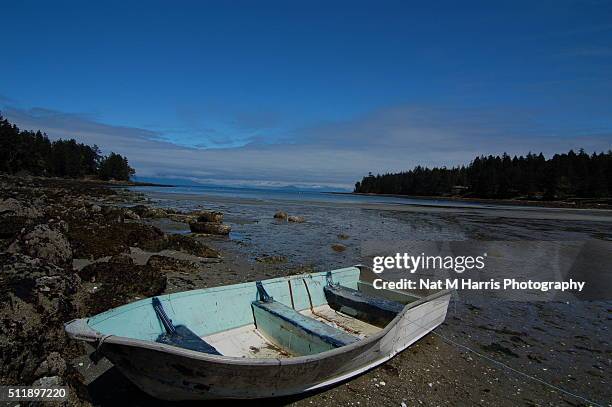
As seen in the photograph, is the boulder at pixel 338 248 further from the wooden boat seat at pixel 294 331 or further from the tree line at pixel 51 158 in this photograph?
the tree line at pixel 51 158

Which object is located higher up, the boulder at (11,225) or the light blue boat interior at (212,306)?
the boulder at (11,225)

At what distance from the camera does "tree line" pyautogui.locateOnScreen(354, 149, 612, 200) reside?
103 metres

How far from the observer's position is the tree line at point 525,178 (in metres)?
103

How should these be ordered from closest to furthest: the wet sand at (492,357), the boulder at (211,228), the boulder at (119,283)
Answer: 1. the wet sand at (492,357)
2. the boulder at (119,283)
3. the boulder at (211,228)

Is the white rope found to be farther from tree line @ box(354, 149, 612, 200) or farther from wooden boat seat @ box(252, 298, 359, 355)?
tree line @ box(354, 149, 612, 200)

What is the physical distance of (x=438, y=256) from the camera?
17.8 metres

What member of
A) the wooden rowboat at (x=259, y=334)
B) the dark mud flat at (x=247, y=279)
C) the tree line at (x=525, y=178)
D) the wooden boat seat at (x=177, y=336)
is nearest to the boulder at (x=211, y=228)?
the dark mud flat at (x=247, y=279)

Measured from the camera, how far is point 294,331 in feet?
19.6

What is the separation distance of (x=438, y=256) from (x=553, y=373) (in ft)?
38.2

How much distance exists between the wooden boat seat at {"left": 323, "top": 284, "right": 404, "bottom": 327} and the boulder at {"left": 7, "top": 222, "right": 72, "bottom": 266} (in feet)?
20.7

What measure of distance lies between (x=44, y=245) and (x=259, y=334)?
570 cm

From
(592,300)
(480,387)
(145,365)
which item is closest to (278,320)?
(145,365)

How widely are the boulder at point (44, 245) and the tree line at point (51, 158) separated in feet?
332

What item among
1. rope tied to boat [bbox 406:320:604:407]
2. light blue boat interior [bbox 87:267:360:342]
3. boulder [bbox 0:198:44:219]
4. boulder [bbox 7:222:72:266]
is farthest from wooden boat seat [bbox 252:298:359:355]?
boulder [bbox 0:198:44:219]
